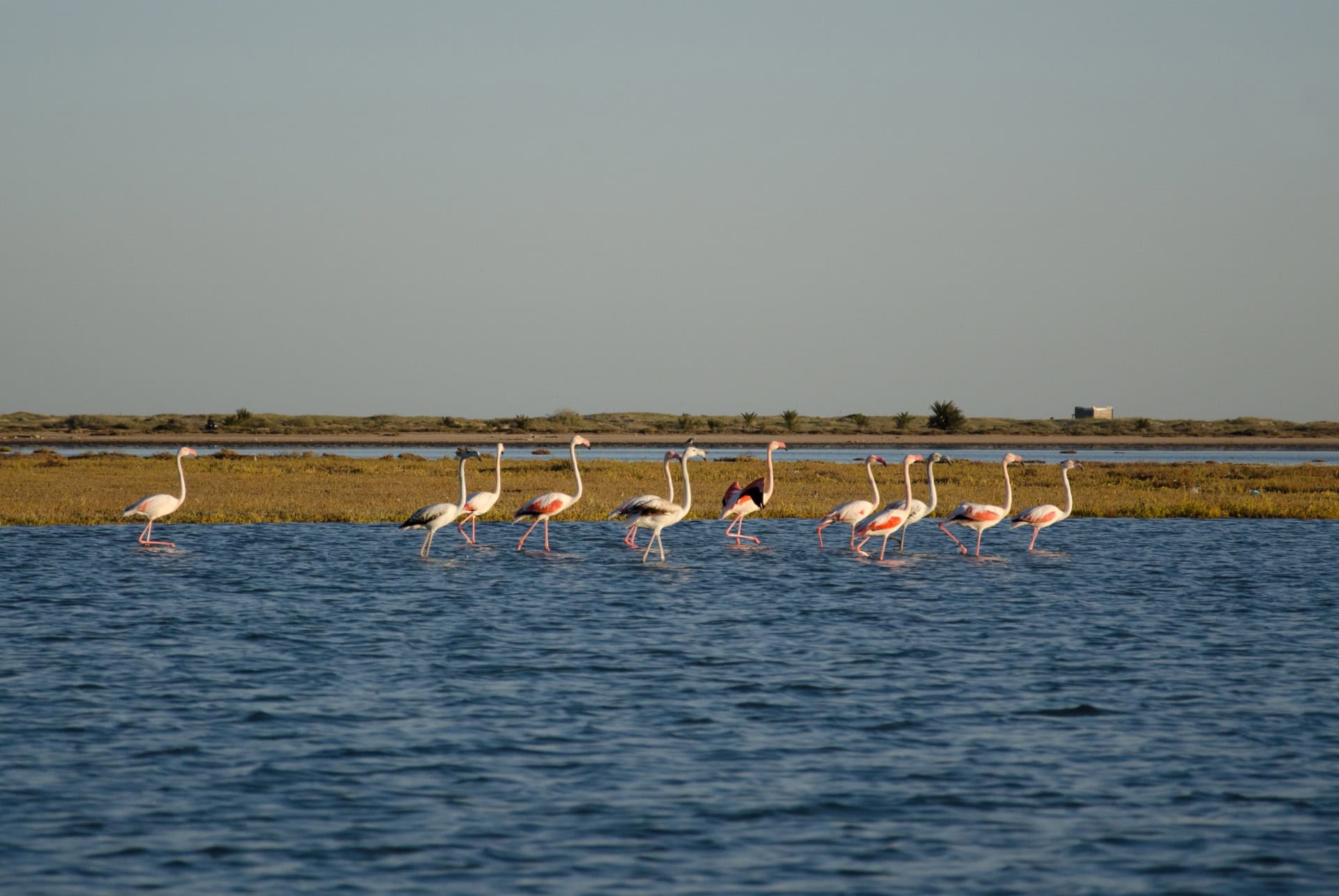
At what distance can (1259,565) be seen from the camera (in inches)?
890

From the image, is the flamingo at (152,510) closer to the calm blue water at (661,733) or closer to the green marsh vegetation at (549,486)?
the calm blue water at (661,733)

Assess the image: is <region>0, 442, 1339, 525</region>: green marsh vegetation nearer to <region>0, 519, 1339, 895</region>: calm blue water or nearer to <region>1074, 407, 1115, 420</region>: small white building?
<region>0, 519, 1339, 895</region>: calm blue water

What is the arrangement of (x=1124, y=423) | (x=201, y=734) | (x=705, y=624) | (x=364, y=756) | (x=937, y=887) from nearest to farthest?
1. (x=937, y=887)
2. (x=364, y=756)
3. (x=201, y=734)
4. (x=705, y=624)
5. (x=1124, y=423)

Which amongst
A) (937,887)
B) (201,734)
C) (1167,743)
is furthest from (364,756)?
(1167,743)

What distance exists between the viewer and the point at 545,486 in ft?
121

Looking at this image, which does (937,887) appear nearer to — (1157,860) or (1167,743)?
(1157,860)

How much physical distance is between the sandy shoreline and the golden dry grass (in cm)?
2923

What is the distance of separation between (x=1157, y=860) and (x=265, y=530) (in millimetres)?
21405

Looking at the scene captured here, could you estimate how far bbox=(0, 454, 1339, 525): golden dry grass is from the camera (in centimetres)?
3000

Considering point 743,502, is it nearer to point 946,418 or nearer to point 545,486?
point 545,486

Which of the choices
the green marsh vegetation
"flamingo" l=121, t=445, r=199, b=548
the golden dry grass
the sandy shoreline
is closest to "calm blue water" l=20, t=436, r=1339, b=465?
the sandy shoreline

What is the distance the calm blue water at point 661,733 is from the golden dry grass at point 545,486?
9568 millimetres

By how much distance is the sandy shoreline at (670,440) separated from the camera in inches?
3196

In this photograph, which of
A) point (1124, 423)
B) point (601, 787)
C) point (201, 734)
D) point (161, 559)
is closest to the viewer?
point (601, 787)
